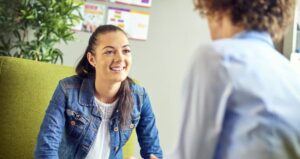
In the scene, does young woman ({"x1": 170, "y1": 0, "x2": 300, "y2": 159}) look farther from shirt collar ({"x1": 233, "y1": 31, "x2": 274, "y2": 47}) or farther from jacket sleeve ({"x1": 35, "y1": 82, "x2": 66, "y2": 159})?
jacket sleeve ({"x1": 35, "y1": 82, "x2": 66, "y2": 159})

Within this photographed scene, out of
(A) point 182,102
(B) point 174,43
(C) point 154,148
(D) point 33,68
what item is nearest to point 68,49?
(D) point 33,68

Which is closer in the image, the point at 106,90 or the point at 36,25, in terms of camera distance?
the point at 106,90

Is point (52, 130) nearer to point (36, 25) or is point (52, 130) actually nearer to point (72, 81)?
point (72, 81)

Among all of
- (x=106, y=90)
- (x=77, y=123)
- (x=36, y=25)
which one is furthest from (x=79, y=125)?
(x=36, y=25)

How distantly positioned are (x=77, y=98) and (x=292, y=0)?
58cm

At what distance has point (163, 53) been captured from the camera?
1.21 metres

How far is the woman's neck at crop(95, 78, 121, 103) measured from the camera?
0.91m

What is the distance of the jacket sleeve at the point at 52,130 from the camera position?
2.60 ft

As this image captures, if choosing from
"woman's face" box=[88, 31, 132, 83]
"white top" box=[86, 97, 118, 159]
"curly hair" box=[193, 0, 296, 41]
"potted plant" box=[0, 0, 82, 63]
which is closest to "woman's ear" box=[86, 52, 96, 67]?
"woman's face" box=[88, 31, 132, 83]

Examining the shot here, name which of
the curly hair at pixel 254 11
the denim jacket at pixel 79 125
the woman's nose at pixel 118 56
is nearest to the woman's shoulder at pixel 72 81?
the denim jacket at pixel 79 125

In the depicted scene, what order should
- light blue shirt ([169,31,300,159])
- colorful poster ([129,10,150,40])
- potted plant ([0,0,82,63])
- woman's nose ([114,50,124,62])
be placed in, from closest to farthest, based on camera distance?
light blue shirt ([169,31,300,159]), woman's nose ([114,50,124,62]), potted plant ([0,0,82,63]), colorful poster ([129,10,150,40])

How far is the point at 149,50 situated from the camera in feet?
4.00

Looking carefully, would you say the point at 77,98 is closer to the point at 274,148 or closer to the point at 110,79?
the point at 110,79

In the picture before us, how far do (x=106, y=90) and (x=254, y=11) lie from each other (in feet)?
1.77
